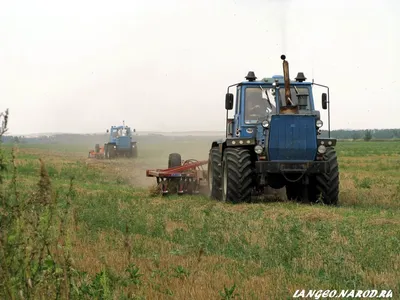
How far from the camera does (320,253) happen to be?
22.1 ft

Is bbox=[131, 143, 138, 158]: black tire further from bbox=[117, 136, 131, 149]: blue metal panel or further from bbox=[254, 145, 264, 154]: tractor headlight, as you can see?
bbox=[254, 145, 264, 154]: tractor headlight

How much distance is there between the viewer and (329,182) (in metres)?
12.3

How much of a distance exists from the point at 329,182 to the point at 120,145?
28.6 metres

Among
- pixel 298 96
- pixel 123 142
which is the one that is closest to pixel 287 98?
pixel 298 96

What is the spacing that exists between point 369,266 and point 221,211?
187 inches

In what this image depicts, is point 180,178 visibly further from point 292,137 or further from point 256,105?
point 292,137

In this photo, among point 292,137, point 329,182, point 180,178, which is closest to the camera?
point 292,137

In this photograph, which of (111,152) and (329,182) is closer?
(329,182)

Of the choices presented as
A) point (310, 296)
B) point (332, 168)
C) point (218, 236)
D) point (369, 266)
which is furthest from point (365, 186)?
point (310, 296)

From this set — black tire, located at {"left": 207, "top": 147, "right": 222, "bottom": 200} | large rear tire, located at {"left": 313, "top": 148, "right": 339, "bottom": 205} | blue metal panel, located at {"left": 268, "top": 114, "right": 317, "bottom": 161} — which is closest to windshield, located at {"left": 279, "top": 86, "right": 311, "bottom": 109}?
blue metal panel, located at {"left": 268, "top": 114, "right": 317, "bottom": 161}

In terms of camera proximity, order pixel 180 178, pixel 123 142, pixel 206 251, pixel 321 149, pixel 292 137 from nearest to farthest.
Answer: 1. pixel 206 251
2. pixel 292 137
3. pixel 321 149
4. pixel 180 178
5. pixel 123 142

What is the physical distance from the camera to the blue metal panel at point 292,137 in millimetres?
11867

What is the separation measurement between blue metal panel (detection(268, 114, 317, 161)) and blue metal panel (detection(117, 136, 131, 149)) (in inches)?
1122

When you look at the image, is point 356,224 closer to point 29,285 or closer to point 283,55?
point 283,55
